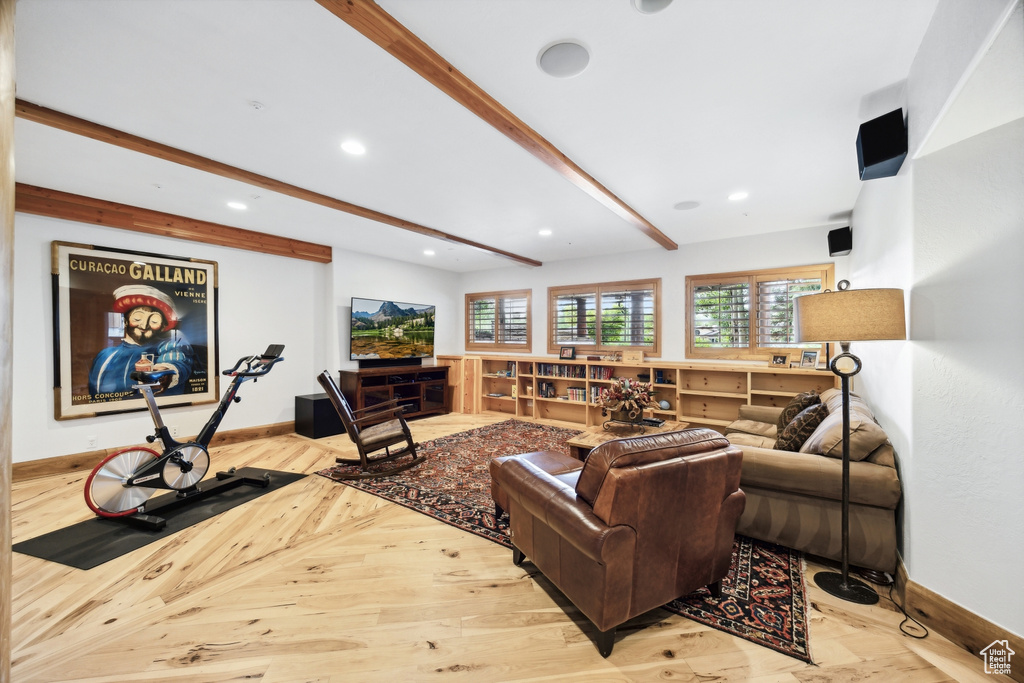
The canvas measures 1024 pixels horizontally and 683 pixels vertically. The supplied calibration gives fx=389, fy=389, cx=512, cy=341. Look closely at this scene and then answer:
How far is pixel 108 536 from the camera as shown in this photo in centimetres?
262

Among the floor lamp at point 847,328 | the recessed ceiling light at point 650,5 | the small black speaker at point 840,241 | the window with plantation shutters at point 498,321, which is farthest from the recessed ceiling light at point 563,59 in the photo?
the window with plantation shutters at point 498,321

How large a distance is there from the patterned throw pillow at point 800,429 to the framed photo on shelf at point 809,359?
1913mm

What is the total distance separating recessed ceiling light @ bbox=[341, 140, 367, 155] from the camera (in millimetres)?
2615

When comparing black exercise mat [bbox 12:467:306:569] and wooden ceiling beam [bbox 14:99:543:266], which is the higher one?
wooden ceiling beam [bbox 14:99:543:266]

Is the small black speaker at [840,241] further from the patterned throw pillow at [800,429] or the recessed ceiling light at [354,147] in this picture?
the recessed ceiling light at [354,147]

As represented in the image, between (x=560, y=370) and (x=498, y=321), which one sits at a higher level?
(x=498, y=321)

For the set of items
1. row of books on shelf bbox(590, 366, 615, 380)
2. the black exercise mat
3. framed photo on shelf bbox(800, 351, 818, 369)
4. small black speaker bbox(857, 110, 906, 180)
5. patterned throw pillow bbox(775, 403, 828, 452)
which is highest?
small black speaker bbox(857, 110, 906, 180)

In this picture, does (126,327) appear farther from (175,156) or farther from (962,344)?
(962,344)

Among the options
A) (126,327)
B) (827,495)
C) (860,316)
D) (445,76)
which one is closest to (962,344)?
(860,316)

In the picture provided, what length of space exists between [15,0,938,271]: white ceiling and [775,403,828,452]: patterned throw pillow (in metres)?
1.87

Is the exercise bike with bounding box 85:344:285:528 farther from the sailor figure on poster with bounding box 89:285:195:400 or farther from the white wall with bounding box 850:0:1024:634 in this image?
the white wall with bounding box 850:0:1024:634

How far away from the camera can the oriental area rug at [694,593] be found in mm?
1784

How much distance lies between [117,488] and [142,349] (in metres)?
2.07

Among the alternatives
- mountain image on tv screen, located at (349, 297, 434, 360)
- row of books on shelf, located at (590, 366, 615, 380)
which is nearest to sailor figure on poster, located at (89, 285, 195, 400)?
mountain image on tv screen, located at (349, 297, 434, 360)
